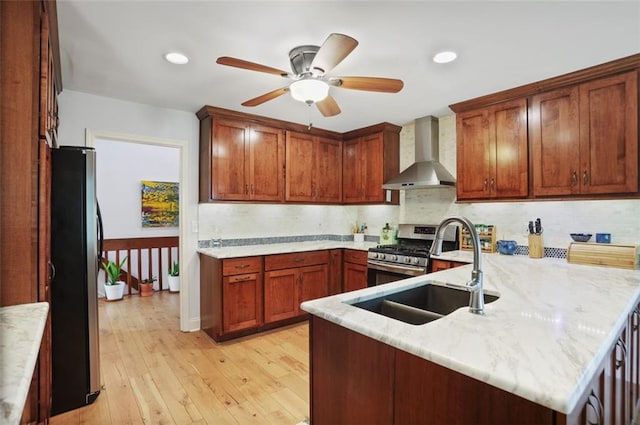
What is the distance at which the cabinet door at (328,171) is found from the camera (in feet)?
14.5

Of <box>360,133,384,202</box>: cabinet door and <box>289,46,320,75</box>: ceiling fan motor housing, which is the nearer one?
<box>289,46,320,75</box>: ceiling fan motor housing

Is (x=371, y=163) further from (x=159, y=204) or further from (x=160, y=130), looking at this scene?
(x=159, y=204)

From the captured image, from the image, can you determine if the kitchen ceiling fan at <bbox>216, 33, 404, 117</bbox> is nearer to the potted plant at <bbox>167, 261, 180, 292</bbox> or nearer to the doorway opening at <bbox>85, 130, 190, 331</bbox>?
the doorway opening at <bbox>85, 130, 190, 331</bbox>

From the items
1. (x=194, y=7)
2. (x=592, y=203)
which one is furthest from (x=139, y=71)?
(x=592, y=203)

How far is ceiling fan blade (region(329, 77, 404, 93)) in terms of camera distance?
2.12 meters

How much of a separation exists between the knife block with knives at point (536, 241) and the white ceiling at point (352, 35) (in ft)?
4.15

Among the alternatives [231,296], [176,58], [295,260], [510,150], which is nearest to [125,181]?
[231,296]

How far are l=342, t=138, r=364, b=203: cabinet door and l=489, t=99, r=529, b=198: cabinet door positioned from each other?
1.72 meters

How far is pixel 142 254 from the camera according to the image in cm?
553

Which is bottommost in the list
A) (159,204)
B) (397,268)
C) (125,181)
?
(397,268)

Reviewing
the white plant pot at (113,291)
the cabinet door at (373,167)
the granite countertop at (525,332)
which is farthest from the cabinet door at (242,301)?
the white plant pot at (113,291)

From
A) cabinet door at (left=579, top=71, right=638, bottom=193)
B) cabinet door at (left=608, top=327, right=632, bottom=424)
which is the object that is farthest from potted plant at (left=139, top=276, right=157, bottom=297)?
cabinet door at (left=579, top=71, right=638, bottom=193)

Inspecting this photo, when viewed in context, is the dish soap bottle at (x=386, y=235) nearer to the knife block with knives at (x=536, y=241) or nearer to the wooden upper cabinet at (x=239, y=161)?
the wooden upper cabinet at (x=239, y=161)

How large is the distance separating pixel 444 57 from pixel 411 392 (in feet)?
7.24
